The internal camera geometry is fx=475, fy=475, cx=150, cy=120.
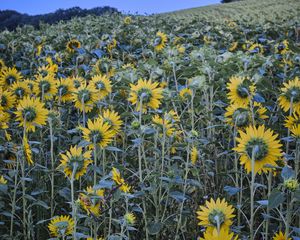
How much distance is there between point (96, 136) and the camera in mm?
1811

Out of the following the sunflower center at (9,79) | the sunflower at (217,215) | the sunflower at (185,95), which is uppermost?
the sunflower center at (9,79)

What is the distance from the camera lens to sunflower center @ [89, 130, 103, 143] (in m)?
1.81

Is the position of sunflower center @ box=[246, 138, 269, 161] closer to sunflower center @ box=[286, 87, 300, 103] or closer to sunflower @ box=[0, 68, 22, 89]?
sunflower center @ box=[286, 87, 300, 103]

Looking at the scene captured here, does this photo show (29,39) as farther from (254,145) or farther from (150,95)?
(254,145)

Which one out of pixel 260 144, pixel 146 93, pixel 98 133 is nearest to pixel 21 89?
pixel 146 93

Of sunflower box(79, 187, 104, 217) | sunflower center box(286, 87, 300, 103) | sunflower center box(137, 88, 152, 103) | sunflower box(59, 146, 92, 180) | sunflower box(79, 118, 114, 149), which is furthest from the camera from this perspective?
sunflower center box(137, 88, 152, 103)

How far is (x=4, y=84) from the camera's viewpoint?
3.09 meters

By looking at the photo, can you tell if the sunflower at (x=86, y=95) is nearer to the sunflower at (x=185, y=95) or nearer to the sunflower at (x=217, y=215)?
the sunflower at (x=185, y=95)

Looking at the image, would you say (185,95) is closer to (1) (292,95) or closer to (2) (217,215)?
(1) (292,95)

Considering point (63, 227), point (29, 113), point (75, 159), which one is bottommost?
point (63, 227)

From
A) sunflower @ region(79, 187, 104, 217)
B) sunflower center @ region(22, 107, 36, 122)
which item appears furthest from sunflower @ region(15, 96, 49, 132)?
sunflower @ region(79, 187, 104, 217)

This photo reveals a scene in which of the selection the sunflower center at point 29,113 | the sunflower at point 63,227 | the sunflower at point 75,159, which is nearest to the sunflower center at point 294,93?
the sunflower at point 75,159

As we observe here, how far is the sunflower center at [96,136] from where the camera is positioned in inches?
71.2

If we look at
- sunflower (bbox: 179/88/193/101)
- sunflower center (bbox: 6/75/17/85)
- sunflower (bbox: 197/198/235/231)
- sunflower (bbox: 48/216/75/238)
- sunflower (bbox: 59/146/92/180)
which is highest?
sunflower center (bbox: 6/75/17/85)
